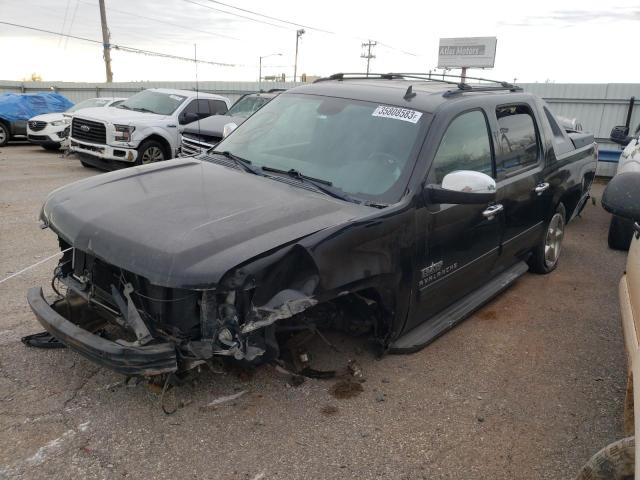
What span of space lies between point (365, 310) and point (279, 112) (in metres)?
1.82

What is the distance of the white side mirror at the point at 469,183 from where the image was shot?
3205 mm

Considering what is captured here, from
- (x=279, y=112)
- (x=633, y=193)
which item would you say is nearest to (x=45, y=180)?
(x=279, y=112)

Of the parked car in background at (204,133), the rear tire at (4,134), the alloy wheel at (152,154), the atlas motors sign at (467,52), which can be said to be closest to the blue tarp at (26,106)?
the rear tire at (4,134)

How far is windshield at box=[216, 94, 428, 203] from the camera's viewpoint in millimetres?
3395

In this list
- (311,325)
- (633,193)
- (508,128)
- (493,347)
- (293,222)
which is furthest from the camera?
(508,128)

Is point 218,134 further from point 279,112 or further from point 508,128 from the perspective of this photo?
point 508,128

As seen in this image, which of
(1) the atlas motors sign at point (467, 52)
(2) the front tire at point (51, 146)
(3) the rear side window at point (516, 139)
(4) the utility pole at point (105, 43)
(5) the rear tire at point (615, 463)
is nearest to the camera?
(5) the rear tire at point (615, 463)

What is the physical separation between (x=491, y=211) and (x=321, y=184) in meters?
1.41

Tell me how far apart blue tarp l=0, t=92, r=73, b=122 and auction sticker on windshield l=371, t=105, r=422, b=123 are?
47.5 ft

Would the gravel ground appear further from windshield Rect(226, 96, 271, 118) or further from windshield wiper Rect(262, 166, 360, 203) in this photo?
windshield Rect(226, 96, 271, 118)

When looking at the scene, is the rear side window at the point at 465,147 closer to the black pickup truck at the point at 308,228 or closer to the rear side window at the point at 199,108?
the black pickup truck at the point at 308,228

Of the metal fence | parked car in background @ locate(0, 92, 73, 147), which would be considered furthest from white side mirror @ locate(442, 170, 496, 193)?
parked car in background @ locate(0, 92, 73, 147)

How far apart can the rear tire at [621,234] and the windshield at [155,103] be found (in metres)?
8.75

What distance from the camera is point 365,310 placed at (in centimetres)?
335
